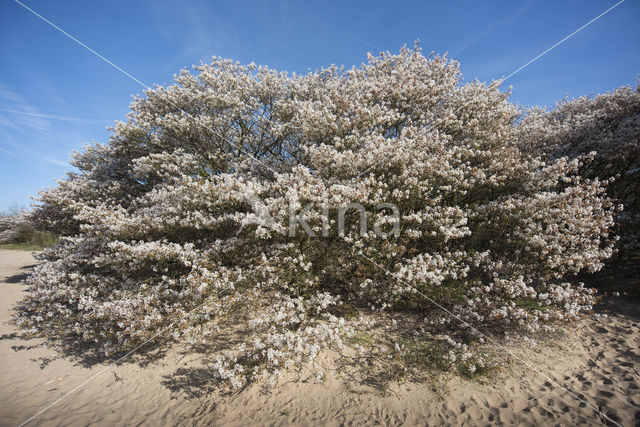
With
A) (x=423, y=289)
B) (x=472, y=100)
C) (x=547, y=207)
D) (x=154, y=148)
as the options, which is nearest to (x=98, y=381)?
(x=423, y=289)

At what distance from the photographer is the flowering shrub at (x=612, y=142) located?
10703 millimetres

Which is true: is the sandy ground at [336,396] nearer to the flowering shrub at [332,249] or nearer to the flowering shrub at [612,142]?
the flowering shrub at [332,249]

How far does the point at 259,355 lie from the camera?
6449 mm

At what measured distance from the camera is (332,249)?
834 cm

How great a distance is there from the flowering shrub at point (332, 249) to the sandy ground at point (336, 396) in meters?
0.64

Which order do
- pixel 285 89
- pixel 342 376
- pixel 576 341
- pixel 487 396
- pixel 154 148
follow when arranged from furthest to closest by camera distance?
pixel 285 89 < pixel 154 148 < pixel 576 341 < pixel 342 376 < pixel 487 396

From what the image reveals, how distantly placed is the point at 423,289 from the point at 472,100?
30.6 ft

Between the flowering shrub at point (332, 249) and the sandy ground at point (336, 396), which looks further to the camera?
the flowering shrub at point (332, 249)

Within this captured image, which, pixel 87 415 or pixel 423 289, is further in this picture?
pixel 423 289

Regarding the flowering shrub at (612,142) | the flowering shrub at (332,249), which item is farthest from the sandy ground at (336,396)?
the flowering shrub at (612,142)

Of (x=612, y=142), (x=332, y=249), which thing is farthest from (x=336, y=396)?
(x=612, y=142)

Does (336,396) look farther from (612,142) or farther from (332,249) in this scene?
(612,142)

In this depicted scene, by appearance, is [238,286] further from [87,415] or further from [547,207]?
[547,207]

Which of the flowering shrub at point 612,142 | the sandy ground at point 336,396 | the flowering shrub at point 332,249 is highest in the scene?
the flowering shrub at point 612,142
